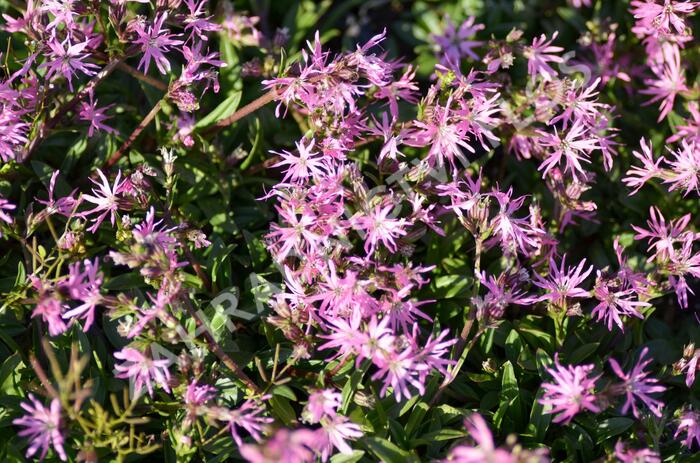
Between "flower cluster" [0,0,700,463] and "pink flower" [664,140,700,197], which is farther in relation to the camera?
"pink flower" [664,140,700,197]

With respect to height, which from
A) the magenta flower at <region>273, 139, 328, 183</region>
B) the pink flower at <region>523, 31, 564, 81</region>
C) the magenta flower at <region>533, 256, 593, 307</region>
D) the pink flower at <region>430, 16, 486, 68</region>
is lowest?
the magenta flower at <region>533, 256, 593, 307</region>

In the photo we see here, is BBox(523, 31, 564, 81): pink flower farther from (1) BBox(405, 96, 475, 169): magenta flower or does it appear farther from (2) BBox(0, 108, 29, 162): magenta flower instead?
(2) BBox(0, 108, 29, 162): magenta flower

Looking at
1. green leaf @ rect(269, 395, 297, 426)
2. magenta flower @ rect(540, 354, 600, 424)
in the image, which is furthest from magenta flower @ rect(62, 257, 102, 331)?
magenta flower @ rect(540, 354, 600, 424)

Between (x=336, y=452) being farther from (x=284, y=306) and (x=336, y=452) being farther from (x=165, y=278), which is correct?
(x=165, y=278)

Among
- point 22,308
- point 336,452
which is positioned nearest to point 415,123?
point 336,452

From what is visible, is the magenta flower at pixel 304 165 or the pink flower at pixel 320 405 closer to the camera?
the pink flower at pixel 320 405

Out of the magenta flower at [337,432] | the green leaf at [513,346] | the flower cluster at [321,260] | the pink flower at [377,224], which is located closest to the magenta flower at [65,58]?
the flower cluster at [321,260]

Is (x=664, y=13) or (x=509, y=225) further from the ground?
(x=664, y=13)

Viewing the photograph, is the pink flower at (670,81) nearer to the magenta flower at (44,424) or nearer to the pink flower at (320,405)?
the pink flower at (320,405)

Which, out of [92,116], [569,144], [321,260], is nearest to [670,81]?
[569,144]

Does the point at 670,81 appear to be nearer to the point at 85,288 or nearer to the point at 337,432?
the point at 337,432

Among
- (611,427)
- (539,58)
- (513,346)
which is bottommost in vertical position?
(611,427)
